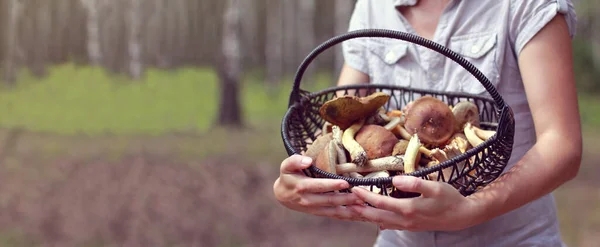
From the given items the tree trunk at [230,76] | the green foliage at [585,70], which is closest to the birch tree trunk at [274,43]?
the tree trunk at [230,76]

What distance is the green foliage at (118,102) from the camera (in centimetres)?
235

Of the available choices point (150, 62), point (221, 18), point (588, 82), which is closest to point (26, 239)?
point (150, 62)

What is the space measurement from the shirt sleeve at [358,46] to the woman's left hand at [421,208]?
387mm

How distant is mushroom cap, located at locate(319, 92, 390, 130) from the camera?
2.43ft

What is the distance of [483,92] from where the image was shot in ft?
2.87

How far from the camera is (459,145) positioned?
0.73 m

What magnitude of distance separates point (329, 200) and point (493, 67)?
0.34 meters

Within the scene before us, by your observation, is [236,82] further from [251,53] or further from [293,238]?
[293,238]

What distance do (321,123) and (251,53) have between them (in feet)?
5.73

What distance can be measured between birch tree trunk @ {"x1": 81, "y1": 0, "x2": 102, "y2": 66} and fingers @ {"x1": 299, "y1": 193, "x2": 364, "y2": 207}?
1956 millimetres

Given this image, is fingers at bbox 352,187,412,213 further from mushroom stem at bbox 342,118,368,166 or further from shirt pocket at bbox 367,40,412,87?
shirt pocket at bbox 367,40,412,87

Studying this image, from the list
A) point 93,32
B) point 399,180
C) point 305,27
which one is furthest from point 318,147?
point 305,27

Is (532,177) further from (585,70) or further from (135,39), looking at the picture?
(585,70)

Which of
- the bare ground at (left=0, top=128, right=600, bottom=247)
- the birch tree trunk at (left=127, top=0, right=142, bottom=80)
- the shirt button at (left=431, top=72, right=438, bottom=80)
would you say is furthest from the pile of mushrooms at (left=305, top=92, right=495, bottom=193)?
the birch tree trunk at (left=127, top=0, right=142, bottom=80)
